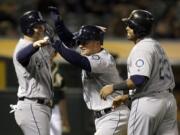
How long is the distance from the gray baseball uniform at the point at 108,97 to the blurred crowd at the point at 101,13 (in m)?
7.15

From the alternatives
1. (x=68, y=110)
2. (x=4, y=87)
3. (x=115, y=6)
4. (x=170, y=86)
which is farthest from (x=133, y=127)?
(x=115, y=6)

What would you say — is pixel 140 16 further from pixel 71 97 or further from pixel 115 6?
pixel 115 6

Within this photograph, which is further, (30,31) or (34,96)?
(30,31)

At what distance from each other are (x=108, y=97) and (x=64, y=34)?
1119mm

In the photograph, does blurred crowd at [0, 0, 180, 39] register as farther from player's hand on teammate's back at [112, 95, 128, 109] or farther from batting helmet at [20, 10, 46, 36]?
player's hand on teammate's back at [112, 95, 128, 109]

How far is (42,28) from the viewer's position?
9008 mm

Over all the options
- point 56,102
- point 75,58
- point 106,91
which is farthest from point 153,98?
point 56,102

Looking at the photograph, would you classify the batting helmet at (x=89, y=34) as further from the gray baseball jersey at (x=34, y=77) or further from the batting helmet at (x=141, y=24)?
the gray baseball jersey at (x=34, y=77)

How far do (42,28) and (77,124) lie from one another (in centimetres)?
456

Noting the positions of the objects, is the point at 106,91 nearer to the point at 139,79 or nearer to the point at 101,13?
the point at 139,79

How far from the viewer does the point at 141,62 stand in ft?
26.1

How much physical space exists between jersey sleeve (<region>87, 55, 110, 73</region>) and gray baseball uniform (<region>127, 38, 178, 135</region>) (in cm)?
34

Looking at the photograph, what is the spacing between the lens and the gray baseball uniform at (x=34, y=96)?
8758 millimetres

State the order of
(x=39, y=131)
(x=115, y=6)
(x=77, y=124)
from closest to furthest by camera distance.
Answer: (x=39, y=131) → (x=77, y=124) → (x=115, y=6)
